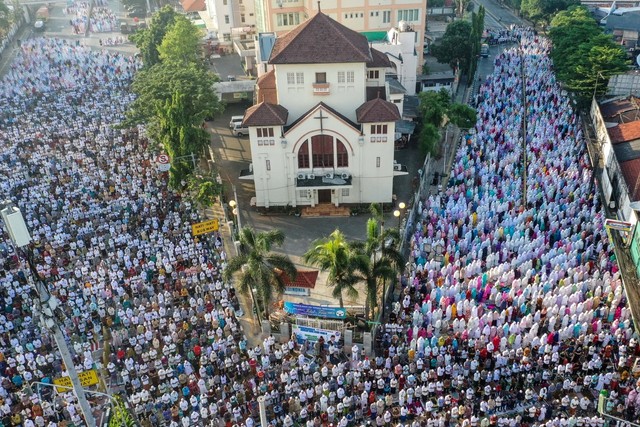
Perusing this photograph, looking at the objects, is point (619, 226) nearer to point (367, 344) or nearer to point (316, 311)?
point (367, 344)

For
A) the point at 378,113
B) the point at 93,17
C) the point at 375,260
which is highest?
the point at 93,17

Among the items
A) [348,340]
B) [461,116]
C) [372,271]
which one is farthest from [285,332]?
[461,116]

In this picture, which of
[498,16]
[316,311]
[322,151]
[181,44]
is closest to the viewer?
[316,311]

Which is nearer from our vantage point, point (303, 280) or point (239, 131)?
point (303, 280)

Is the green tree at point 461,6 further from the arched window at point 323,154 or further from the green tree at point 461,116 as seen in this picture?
the arched window at point 323,154

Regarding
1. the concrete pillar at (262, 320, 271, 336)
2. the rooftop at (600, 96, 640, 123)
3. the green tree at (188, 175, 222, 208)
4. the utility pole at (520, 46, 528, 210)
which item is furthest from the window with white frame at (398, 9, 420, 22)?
the concrete pillar at (262, 320, 271, 336)

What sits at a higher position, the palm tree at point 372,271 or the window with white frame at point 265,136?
the window with white frame at point 265,136

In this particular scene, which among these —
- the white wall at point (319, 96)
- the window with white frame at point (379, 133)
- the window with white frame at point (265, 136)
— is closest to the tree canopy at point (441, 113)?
the window with white frame at point (379, 133)
